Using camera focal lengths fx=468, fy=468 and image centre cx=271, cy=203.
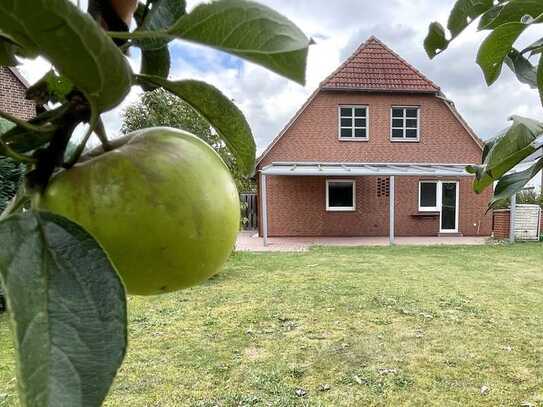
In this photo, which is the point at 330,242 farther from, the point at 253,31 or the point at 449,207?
the point at 253,31

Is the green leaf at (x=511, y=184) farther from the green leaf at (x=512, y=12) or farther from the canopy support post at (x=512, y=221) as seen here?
the canopy support post at (x=512, y=221)

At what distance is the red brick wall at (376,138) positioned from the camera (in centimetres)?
1273

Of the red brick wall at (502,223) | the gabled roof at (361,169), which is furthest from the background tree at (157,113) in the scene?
the red brick wall at (502,223)

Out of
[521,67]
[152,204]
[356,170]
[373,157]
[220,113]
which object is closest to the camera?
[152,204]

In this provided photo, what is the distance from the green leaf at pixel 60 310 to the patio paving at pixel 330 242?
9999 millimetres

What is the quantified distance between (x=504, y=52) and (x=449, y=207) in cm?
1297

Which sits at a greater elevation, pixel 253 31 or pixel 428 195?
pixel 253 31

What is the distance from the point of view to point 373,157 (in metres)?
13.0

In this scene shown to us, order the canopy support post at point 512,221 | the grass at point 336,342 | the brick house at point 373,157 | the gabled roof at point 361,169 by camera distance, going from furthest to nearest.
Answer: the brick house at point 373,157
the canopy support post at point 512,221
the gabled roof at point 361,169
the grass at point 336,342

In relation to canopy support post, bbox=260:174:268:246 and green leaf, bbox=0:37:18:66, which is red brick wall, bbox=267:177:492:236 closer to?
canopy support post, bbox=260:174:268:246

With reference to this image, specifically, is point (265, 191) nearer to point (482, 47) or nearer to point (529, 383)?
point (529, 383)

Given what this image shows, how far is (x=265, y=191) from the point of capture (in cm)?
1244

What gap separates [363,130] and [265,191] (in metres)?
3.23

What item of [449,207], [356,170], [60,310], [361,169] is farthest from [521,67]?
[449,207]
